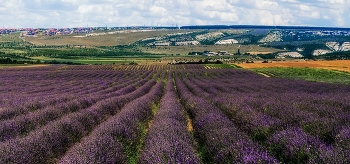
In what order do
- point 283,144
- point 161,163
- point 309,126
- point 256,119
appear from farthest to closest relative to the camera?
point 256,119
point 309,126
point 283,144
point 161,163

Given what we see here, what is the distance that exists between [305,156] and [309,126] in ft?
7.44

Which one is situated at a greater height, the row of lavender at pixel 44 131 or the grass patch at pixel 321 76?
the row of lavender at pixel 44 131

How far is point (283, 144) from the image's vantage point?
6.08 m

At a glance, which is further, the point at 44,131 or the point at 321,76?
the point at 321,76

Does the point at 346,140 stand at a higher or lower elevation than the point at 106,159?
higher

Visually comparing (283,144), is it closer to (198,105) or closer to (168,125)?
(168,125)

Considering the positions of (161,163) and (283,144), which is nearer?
(161,163)

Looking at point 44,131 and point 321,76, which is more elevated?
point 44,131

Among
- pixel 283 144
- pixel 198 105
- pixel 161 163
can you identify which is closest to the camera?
pixel 161 163

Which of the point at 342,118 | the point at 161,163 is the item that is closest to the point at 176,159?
the point at 161,163

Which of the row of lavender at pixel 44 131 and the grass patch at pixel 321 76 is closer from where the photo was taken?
the row of lavender at pixel 44 131

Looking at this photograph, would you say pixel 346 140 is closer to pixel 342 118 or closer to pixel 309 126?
pixel 309 126

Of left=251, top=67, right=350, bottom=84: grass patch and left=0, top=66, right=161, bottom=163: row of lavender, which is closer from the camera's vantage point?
left=0, top=66, right=161, bottom=163: row of lavender

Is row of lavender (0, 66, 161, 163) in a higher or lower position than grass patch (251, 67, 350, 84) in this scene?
higher
